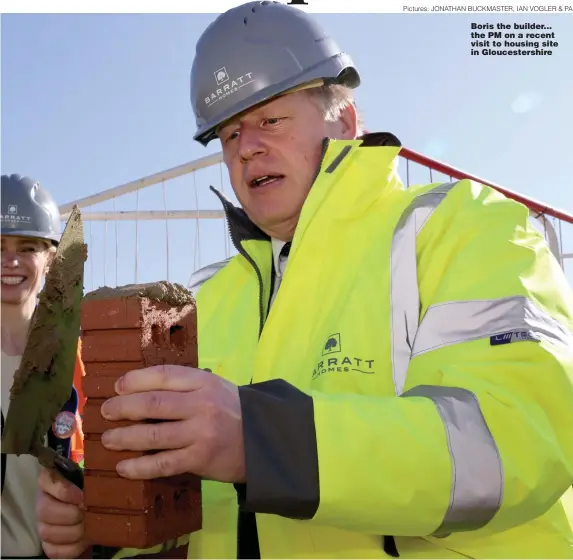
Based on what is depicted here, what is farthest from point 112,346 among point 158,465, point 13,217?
point 13,217

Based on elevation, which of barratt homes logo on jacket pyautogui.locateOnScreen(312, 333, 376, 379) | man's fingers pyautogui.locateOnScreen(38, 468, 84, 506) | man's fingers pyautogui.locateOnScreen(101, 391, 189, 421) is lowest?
man's fingers pyautogui.locateOnScreen(38, 468, 84, 506)

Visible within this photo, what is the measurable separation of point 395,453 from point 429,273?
2.18 feet

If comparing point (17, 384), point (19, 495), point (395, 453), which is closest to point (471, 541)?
point (395, 453)

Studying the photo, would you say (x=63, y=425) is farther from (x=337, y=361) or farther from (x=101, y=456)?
(x=337, y=361)

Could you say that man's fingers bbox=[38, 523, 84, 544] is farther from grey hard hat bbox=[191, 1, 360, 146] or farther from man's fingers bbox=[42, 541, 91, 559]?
grey hard hat bbox=[191, 1, 360, 146]

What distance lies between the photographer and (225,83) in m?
2.70

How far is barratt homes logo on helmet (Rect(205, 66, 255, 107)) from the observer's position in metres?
2.65

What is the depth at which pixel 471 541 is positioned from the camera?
1.66 m

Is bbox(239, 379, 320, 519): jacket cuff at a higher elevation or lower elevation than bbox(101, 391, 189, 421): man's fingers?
lower

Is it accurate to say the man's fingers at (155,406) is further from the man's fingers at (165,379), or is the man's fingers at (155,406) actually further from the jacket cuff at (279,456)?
the jacket cuff at (279,456)

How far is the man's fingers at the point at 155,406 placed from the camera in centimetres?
121

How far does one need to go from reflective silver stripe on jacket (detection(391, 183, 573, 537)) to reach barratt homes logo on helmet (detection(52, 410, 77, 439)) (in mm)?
895

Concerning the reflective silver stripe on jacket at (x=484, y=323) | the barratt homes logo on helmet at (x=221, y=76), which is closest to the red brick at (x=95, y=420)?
the reflective silver stripe on jacket at (x=484, y=323)

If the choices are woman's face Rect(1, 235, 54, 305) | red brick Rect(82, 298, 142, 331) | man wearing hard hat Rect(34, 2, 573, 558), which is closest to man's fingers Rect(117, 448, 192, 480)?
man wearing hard hat Rect(34, 2, 573, 558)
